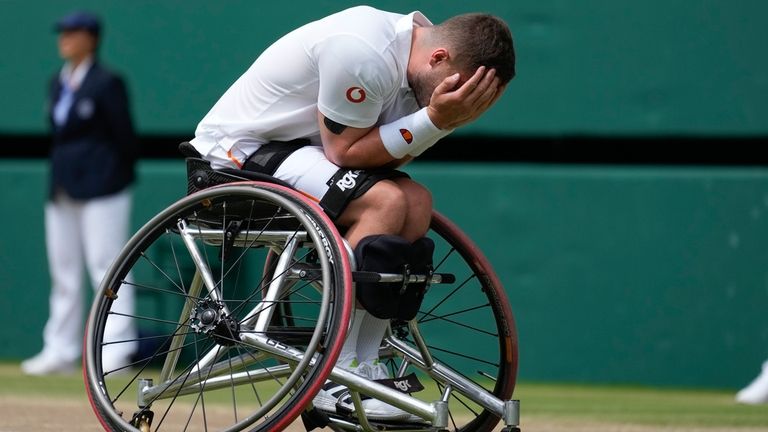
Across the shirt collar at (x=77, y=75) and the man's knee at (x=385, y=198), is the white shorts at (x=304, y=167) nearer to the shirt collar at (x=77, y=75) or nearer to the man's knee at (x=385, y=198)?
the man's knee at (x=385, y=198)

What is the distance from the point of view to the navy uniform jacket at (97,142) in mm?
7688

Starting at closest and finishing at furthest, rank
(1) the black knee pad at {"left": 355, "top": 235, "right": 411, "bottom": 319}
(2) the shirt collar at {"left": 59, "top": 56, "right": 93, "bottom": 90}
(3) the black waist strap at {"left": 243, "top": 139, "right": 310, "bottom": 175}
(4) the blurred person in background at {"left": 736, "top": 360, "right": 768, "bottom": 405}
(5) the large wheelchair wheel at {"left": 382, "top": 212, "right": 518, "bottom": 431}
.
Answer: (1) the black knee pad at {"left": 355, "top": 235, "right": 411, "bottom": 319} < (3) the black waist strap at {"left": 243, "top": 139, "right": 310, "bottom": 175} < (5) the large wheelchair wheel at {"left": 382, "top": 212, "right": 518, "bottom": 431} < (4) the blurred person in background at {"left": 736, "top": 360, "right": 768, "bottom": 405} < (2) the shirt collar at {"left": 59, "top": 56, "right": 93, "bottom": 90}

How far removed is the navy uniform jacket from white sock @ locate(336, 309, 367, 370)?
4175mm

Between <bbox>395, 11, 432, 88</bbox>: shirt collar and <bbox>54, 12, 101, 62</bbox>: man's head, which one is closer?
<bbox>395, 11, 432, 88</bbox>: shirt collar

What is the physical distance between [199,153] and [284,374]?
768mm

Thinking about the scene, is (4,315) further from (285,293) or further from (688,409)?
(285,293)

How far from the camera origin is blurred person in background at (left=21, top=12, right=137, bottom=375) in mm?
7676

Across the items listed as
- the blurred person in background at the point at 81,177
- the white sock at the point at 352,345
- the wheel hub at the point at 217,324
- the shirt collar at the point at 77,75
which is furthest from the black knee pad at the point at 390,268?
the shirt collar at the point at 77,75

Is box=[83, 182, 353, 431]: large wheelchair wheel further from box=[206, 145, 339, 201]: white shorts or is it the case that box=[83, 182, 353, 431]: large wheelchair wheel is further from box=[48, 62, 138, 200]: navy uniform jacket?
box=[48, 62, 138, 200]: navy uniform jacket

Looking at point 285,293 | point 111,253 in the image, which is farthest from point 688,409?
point 111,253

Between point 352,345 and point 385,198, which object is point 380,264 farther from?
point 352,345

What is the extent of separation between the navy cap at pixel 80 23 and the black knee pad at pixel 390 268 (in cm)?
453

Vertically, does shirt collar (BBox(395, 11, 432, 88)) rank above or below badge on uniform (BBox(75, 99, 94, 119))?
below

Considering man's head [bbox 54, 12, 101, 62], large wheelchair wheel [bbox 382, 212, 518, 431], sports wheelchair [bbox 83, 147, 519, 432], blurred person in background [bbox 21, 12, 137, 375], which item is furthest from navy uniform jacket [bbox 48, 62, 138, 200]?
sports wheelchair [bbox 83, 147, 519, 432]
